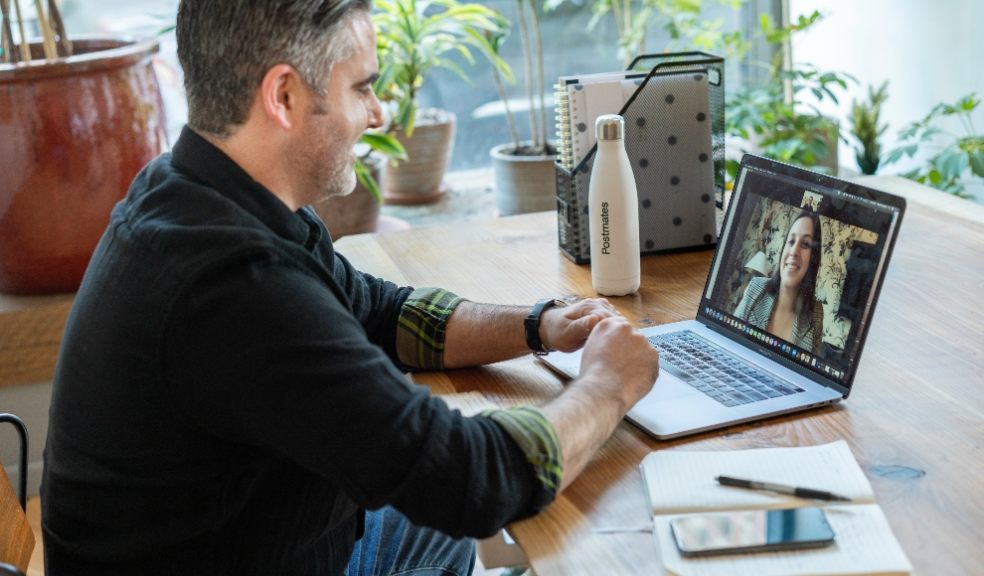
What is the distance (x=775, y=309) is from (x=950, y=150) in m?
1.60

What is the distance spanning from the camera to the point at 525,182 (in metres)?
3.33

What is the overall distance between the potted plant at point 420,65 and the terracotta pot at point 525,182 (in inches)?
9.0

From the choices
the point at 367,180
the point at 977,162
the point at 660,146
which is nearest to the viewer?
the point at 660,146

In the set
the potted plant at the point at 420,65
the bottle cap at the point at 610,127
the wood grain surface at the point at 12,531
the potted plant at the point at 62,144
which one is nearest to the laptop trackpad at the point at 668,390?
the bottle cap at the point at 610,127

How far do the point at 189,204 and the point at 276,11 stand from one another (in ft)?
0.70

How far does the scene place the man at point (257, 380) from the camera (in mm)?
1046

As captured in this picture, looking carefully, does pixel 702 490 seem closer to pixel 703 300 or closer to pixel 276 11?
pixel 703 300

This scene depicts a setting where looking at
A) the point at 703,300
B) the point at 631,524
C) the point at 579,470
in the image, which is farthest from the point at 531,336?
the point at 631,524

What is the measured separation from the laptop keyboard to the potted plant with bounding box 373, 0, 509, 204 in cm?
178

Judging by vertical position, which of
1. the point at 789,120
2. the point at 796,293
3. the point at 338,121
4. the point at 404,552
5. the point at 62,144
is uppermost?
the point at 338,121

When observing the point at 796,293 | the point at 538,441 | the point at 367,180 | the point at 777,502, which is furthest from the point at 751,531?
the point at 367,180

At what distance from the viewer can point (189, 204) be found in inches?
45.1

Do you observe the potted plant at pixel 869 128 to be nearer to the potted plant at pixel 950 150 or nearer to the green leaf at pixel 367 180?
the potted plant at pixel 950 150

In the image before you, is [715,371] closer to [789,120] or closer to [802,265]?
[802,265]
